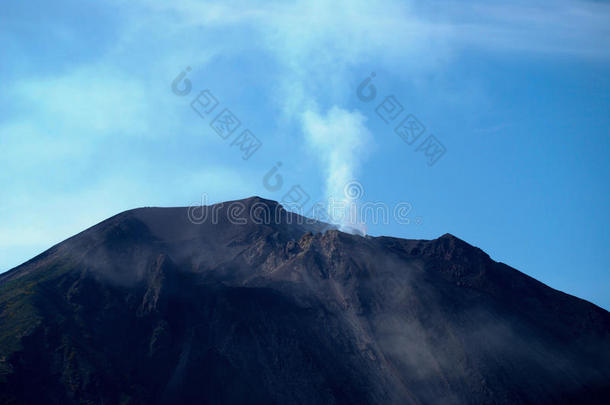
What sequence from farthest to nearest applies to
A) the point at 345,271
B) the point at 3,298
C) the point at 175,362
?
the point at 345,271
the point at 3,298
the point at 175,362

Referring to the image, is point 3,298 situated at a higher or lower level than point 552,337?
higher

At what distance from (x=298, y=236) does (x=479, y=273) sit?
4478 centimetres

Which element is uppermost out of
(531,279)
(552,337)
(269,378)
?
(269,378)

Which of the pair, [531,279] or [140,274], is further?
[531,279]

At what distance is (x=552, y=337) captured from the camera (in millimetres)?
105188

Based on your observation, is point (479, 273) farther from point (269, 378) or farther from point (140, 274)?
point (140, 274)

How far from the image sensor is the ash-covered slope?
8562 centimetres

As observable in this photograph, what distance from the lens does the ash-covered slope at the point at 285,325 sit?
8562 centimetres

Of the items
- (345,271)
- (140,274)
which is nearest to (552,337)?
(345,271)

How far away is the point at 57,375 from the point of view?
79.4m

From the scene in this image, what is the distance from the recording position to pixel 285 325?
9912cm

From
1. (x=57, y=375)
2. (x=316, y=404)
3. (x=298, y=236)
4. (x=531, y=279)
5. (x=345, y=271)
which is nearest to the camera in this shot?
(x=57, y=375)

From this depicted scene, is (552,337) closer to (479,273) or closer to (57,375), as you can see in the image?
(479,273)

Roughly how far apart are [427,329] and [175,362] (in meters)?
45.2
